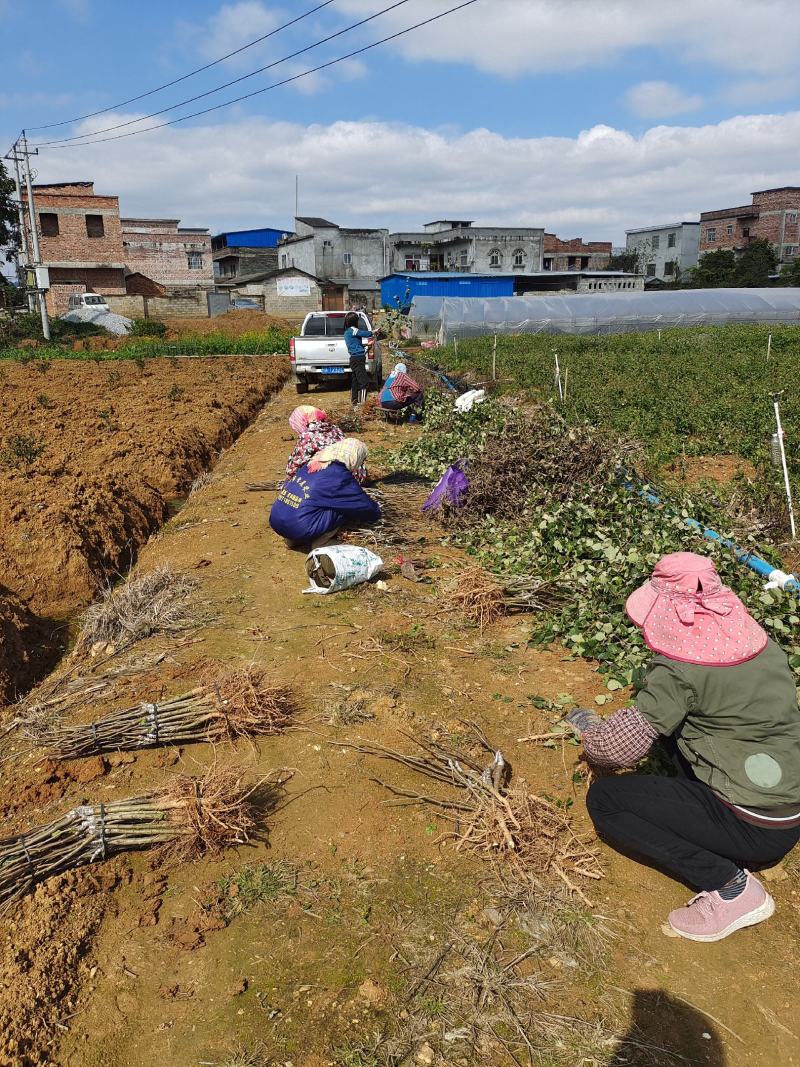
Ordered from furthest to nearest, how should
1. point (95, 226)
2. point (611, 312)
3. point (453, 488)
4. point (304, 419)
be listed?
point (95, 226) < point (611, 312) < point (453, 488) < point (304, 419)

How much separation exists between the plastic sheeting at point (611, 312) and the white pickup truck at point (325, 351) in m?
12.4

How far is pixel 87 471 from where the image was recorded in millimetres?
9406

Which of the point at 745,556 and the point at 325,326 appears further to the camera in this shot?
the point at 325,326

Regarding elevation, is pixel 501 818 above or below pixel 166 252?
below

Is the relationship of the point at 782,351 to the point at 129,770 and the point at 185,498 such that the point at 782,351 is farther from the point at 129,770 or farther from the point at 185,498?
the point at 129,770

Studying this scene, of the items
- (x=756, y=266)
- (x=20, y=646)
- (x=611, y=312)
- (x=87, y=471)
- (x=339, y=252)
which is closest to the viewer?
(x=20, y=646)

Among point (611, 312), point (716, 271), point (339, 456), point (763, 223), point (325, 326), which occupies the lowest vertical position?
point (339, 456)

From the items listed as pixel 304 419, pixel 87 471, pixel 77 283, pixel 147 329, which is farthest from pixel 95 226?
pixel 304 419

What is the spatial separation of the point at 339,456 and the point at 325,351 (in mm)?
10510

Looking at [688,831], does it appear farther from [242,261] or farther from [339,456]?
[242,261]

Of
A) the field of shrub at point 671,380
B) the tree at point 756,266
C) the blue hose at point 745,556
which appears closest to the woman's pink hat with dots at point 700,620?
the blue hose at point 745,556

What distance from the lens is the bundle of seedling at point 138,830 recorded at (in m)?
2.96

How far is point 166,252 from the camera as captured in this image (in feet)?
182

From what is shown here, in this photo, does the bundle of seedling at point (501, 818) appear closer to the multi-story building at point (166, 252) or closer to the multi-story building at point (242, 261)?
the multi-story building at point (166, 252)
